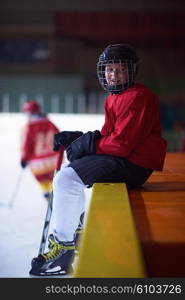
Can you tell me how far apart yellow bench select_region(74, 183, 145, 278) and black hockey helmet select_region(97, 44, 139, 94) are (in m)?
0.46

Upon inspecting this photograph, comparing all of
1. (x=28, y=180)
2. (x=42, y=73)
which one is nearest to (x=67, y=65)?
(x=42, y=73)

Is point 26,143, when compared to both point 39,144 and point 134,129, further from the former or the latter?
point 134,129

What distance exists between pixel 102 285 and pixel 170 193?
2.85 ft

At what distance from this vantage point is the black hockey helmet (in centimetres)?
178

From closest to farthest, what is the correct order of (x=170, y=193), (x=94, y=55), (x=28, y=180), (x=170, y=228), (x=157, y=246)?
1. (x=157, y=246)
2. (x=170, y=228)
3. (x=170, y=193)
4. (x=28, y=180)
5. (x=94, y=55)

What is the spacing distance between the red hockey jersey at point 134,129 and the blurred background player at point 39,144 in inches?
74.3

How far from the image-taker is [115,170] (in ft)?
5.83

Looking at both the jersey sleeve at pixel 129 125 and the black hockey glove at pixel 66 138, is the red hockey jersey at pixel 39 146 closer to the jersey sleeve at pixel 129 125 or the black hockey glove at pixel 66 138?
the black hockey glove at pixel 66 138

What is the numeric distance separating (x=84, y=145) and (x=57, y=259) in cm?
44

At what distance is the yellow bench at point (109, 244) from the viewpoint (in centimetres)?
96

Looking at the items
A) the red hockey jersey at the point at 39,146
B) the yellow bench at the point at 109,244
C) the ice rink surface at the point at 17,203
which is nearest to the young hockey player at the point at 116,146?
the yellow bench at the point at 109,244

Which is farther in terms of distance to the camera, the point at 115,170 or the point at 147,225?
the point at 115,170

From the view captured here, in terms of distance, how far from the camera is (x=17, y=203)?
3.86m

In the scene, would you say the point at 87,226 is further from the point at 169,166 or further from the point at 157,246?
the point at 169,166
